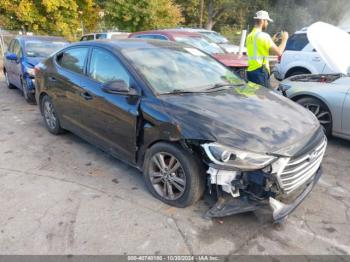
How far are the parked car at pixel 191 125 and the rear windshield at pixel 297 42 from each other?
547 cm

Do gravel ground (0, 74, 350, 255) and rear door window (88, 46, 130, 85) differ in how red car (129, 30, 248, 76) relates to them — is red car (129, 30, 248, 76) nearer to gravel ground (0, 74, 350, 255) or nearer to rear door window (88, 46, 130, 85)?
gravel ground (0, 74, 350, 255)

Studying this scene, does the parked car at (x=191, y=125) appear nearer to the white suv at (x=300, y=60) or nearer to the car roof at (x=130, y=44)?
the car roof at (x=130, y=44)

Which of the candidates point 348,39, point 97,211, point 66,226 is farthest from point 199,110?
point 348,39

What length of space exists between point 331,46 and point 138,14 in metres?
16.8

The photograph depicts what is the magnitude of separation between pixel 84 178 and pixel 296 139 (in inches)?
97.2

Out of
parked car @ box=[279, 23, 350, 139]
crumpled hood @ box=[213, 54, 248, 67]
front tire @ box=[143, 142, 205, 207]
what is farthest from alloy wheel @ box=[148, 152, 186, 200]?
crumpled hood @ box=[213, 54, 248, 67]

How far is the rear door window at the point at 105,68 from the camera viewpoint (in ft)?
12.2

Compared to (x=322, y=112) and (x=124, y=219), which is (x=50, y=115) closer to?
(x=124, y=219)

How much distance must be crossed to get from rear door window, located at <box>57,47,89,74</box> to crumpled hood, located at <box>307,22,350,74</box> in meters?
3.77

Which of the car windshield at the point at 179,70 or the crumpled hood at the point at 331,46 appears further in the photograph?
the crumpled hood at the point at 331,46

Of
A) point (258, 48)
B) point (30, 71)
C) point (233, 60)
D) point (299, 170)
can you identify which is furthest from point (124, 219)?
point (233, 60)

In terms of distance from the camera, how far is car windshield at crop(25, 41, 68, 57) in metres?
7.87

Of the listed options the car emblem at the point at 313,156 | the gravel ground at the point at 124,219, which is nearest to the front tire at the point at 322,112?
the gravel ground at the point at 124,219

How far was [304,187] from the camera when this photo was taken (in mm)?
3150
